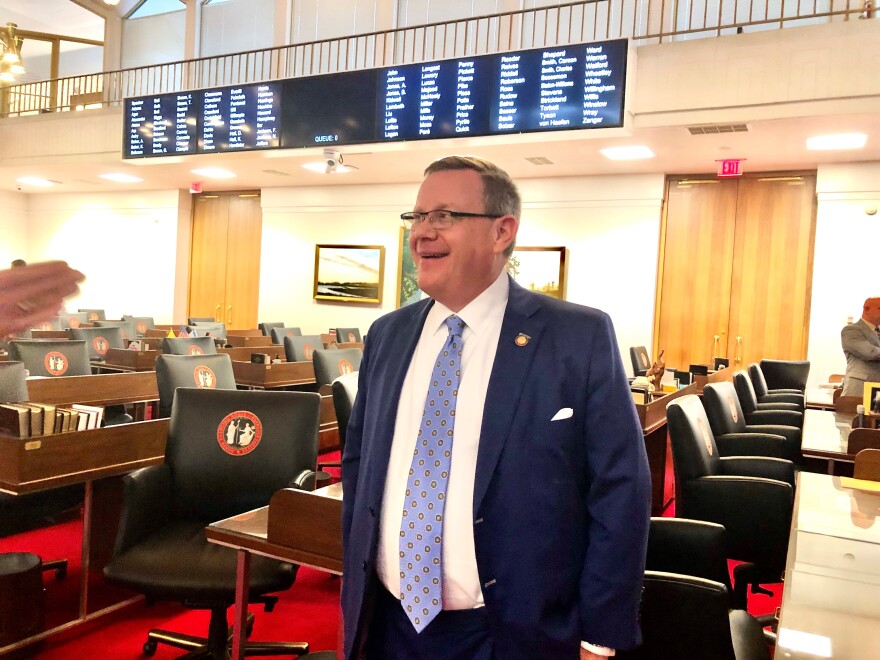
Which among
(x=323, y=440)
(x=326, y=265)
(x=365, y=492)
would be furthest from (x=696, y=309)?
(x=365, y=492)

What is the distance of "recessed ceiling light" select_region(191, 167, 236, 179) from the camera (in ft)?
32.8

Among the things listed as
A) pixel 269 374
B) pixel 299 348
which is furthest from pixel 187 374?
pixel 299 348

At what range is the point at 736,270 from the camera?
8461 mm

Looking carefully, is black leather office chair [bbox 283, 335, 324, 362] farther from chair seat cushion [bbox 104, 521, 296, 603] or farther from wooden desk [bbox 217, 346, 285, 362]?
chair seat cushion [bbox 104, 521, 296, 603]

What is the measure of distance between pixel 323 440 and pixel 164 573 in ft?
5.30

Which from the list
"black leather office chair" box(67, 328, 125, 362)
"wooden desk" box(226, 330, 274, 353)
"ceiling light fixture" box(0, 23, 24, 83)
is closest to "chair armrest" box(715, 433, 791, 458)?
"black leather office chair" box(67, 328, 125, 362)

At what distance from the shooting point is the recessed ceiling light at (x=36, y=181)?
38.7ft

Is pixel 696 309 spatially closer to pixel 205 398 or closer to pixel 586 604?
pixel 205 398

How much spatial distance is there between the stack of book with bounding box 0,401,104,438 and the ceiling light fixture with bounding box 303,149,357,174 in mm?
5263

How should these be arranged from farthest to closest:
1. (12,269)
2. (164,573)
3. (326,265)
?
(326,265) < (164,573) < (12,269)

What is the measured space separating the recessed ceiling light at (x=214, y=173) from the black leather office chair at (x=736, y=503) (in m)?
8.48

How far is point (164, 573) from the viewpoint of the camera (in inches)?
83.0

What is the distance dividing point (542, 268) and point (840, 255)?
331 cm

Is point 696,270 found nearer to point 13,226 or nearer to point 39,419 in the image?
point 39,419
